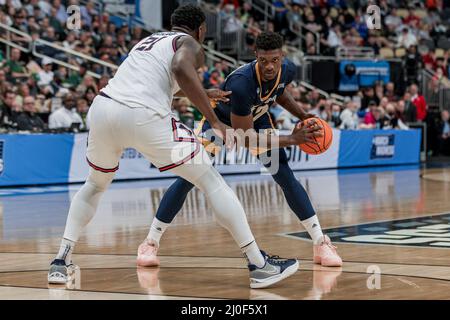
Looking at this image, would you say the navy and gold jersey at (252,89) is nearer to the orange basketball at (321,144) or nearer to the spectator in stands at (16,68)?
the orange basketball at (321,144)

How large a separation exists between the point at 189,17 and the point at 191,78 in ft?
2.20

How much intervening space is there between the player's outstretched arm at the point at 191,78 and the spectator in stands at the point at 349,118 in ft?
55.9

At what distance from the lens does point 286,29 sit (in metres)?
28.8

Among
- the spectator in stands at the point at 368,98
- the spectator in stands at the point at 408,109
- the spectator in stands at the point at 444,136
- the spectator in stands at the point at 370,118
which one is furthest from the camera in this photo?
the spectator in stands at the point at 444,136

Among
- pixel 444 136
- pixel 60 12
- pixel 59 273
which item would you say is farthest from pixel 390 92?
pixel 59 273

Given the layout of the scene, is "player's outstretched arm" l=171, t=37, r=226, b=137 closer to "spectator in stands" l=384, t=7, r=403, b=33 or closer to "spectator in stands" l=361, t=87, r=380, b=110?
"spectator in stands" l=361, t=87, r=380, b=110

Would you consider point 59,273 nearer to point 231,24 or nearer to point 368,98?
point 368,98

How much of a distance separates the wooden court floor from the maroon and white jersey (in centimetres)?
135

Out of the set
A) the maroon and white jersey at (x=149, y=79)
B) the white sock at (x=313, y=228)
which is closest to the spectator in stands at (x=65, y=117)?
the white sock at (x=313, y=228)

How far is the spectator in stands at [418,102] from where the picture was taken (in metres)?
26.4

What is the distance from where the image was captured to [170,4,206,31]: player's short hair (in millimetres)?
6969

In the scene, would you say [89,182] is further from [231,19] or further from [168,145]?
[231,19]

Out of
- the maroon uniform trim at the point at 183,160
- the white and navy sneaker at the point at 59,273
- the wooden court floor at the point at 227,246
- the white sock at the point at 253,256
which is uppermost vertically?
the maroon uniform trim at the point at 183,160
